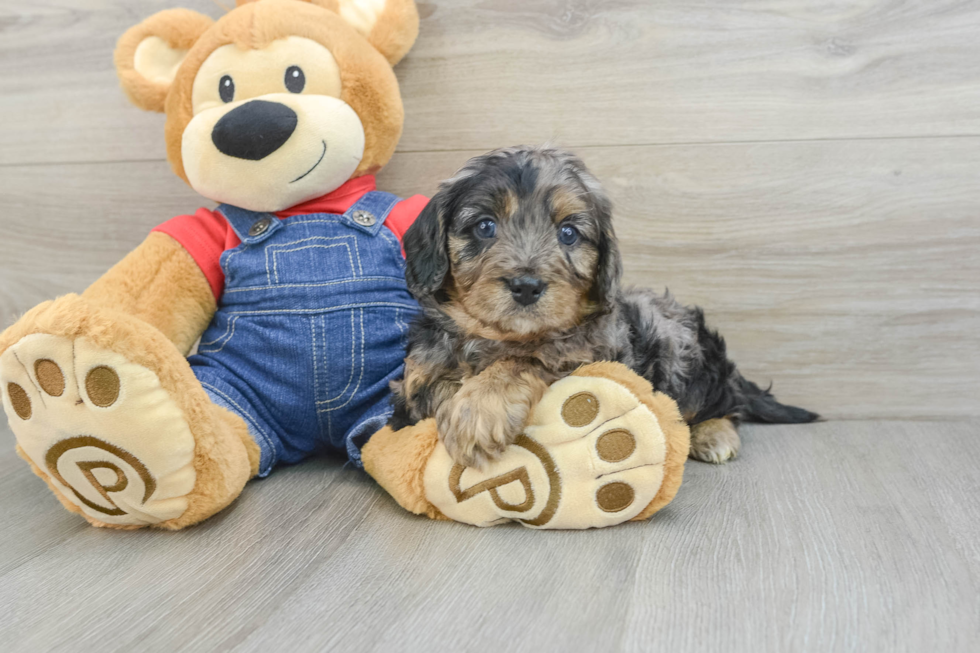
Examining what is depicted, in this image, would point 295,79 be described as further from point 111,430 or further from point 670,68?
point 670,68

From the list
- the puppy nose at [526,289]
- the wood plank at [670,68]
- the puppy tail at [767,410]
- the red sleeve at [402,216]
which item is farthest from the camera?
the puppy tail at [767,410]

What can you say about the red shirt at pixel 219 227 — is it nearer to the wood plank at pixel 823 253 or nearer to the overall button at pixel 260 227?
the overall button at pixel 260 227

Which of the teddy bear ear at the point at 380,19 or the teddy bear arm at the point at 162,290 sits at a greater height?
the teddy bear ear at the point at 380,19

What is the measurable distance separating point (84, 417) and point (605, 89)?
1735mm

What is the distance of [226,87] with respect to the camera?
190 cm

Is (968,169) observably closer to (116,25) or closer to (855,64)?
(855,64)

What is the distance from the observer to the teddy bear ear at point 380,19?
207 cm

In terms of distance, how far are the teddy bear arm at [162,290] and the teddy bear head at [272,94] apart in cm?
20

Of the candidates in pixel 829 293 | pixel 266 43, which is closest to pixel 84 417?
pixel 266 43

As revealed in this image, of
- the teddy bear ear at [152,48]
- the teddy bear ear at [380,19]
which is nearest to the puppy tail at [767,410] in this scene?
the teddy bear ear at [380,19]

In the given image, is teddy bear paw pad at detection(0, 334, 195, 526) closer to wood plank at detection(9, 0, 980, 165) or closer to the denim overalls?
the denim overalls

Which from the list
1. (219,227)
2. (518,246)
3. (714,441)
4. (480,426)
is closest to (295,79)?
(219,227)

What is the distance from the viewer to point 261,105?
1.81 m

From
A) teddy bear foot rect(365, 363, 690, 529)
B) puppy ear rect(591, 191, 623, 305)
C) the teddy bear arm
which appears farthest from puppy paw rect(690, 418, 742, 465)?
the teddy bear arm
